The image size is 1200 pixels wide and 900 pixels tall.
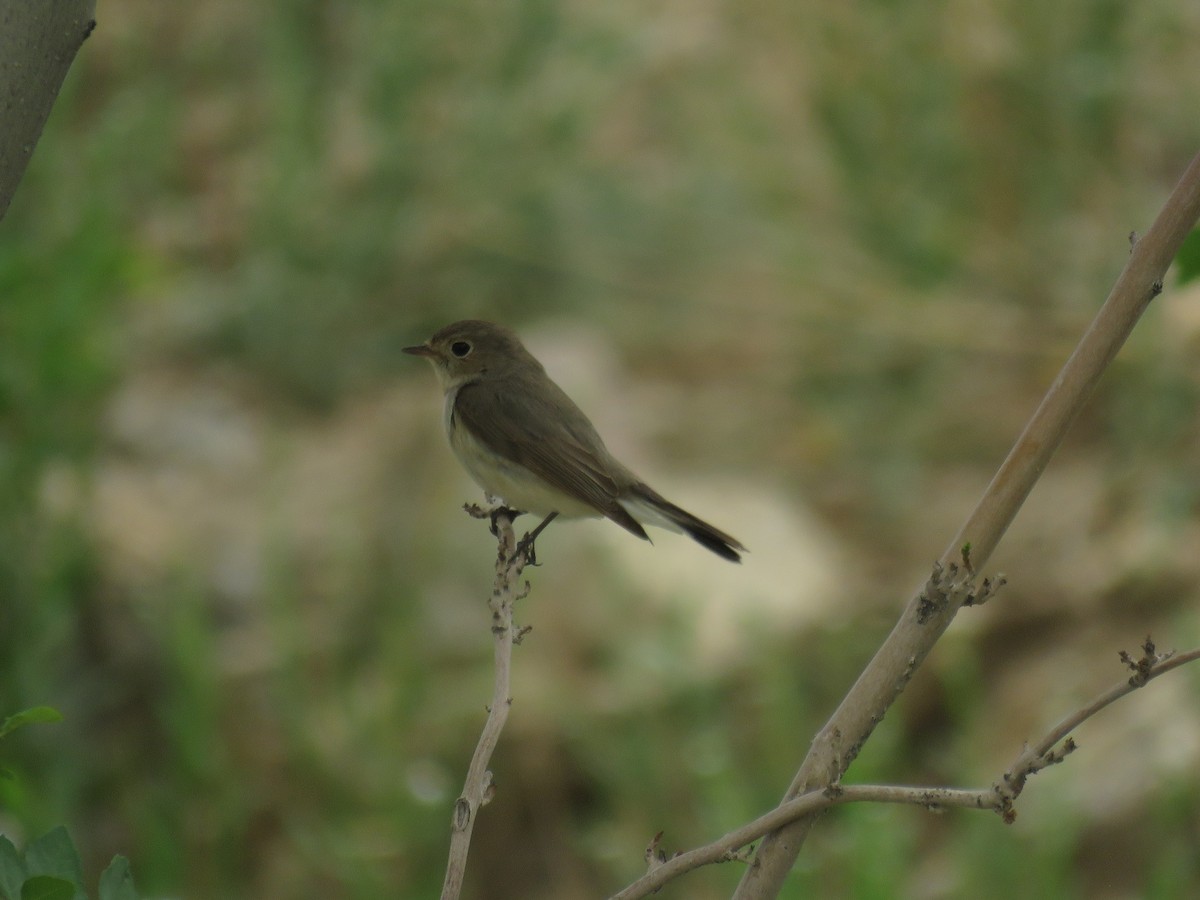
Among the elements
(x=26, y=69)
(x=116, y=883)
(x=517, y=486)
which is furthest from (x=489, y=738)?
(x=517, y=486)

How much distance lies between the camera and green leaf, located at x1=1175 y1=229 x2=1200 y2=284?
1671 mm

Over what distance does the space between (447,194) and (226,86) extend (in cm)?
143

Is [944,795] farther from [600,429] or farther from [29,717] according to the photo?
[600,429]

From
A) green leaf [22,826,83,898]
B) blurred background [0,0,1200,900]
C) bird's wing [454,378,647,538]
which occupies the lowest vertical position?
green leaf [22,826,83,898]

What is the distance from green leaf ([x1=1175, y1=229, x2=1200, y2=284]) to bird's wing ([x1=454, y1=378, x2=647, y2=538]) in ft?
5.58

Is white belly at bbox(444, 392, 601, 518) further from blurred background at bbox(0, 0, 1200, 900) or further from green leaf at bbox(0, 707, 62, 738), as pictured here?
green leaf at bbox(0, 707, 62, 738)

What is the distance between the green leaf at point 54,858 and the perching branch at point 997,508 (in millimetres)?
637

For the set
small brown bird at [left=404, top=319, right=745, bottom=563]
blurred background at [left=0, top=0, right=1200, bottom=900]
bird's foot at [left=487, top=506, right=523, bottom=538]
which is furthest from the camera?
blurred background at [left=0, top=0, right=1200, bottom=900]

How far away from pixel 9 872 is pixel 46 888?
0.20ft

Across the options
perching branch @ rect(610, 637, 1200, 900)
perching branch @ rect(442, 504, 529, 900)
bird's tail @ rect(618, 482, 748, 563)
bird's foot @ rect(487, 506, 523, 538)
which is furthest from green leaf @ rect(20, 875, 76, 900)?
bird's tail @ rect(618, 482, 748, 563)

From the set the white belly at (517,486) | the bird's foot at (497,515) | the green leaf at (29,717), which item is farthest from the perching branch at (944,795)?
the white belly at (517,486)

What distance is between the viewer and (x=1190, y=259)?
1692 millimetres

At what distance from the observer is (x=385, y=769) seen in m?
4.72

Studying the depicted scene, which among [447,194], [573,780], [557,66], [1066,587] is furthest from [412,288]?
[1066,587]
